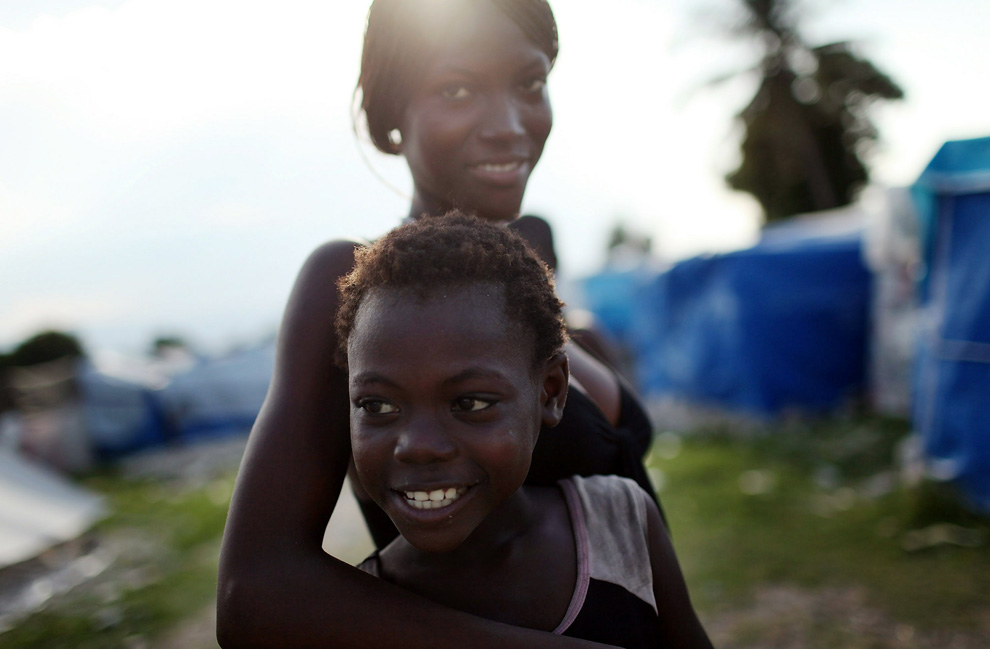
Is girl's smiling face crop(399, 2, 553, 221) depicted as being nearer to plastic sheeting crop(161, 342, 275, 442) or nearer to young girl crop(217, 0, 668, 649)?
young girl crop(217, 0, 668, 649)

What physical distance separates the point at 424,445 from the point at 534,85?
819mm

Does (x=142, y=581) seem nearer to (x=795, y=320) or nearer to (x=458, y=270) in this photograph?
(x=458, y=270)

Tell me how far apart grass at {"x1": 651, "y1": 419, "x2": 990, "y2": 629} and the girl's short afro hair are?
371 centimetres

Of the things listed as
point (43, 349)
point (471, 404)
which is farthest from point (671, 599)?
point (43, 349)

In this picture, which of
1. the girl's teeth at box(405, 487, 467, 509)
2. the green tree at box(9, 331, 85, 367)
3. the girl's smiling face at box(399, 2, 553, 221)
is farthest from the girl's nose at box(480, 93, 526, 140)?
the green tree at box(9, 331, 85, 367)

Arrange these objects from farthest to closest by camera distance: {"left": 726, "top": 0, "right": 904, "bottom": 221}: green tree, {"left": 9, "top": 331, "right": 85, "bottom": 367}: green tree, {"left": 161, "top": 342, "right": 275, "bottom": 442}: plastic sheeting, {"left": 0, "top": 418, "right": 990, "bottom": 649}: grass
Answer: {"left": 726, "top": 0, "right": 904, "bottom": 221}: green tree → {"left": 9, "top": 331, "right": 85, "bottom": 367}: green tree → {"left": 161, "top": 342, "right": 275, "bottom": 442}: plastic sheeting → {"left": 0, "top": 418, "right": 990, "bottom": 649}: grass

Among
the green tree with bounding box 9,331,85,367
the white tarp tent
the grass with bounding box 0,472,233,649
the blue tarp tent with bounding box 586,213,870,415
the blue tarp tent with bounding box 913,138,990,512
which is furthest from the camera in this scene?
the green tree with bounding box 9,331,85,367

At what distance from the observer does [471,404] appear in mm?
1058

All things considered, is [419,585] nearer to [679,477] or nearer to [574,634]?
[574,634]

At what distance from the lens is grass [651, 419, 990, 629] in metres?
4.20

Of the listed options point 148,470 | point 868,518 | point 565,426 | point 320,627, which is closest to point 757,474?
point 868,518

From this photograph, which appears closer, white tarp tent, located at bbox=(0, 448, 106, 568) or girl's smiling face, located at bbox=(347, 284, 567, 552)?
girl's smiling face, located at bbox=(347, 284, 567, 552)

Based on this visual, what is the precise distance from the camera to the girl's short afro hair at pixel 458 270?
1084 mm

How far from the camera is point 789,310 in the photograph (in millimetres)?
9023
